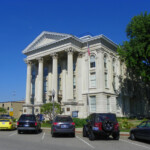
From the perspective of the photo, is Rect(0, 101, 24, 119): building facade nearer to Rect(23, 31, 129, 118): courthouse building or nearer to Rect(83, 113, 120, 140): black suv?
Rect(23, 31, 129, 118): courthouse building

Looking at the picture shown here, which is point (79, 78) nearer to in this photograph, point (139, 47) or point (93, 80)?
point (93, 80)

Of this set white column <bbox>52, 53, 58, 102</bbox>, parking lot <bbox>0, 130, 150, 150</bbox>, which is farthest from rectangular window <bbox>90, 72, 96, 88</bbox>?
parking lot <bbox>0, 130, 150, 150</bbox>

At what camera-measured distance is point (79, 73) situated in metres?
40.6

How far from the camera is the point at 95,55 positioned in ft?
130

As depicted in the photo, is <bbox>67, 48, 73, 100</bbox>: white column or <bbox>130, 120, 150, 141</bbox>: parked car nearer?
<bbox>130, 120, 150, 141</bbox>: parked car

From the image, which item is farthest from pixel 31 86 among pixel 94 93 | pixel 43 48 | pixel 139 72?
pixel 139 72

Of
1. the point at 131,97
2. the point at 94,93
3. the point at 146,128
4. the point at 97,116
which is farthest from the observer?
the point at 131,97

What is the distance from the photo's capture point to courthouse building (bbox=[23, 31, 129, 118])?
125 ft

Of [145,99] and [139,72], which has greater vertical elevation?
[139,72]

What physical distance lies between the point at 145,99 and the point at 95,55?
20.8 m

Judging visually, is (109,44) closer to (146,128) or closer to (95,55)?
(95,55)

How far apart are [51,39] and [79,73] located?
991cm

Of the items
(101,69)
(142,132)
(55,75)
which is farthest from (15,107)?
(142,132)

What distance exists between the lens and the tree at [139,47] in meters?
32.7
